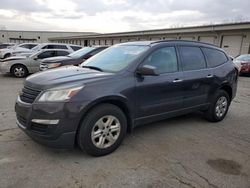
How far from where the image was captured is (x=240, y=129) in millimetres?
5141

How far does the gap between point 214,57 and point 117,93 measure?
9.35 feet

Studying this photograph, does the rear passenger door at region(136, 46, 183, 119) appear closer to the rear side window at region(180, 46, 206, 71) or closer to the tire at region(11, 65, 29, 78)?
the rear side window at region(180, 46, 206, 71)

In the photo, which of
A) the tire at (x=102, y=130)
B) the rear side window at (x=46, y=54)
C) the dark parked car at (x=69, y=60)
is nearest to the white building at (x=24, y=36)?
the rear side window at (x=46, y=54)

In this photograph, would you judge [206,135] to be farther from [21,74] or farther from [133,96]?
[21,74]

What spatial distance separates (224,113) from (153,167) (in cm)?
304

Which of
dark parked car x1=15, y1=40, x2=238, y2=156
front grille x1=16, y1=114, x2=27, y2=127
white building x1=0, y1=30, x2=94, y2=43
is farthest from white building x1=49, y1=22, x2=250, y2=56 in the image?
white building x1=0, y1=30, x2=94, y2=43

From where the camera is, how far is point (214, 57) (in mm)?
5426

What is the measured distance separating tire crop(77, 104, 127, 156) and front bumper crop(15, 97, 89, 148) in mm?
146

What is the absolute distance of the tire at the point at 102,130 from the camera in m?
3.41

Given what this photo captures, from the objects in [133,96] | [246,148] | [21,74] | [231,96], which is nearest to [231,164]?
[246,148]

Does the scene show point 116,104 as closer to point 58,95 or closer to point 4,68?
point 58,95

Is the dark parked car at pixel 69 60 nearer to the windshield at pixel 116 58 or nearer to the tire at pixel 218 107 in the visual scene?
the windshield at pixel 116 58

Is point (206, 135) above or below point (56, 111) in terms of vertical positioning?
below

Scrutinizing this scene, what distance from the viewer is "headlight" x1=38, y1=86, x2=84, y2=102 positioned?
326cm
